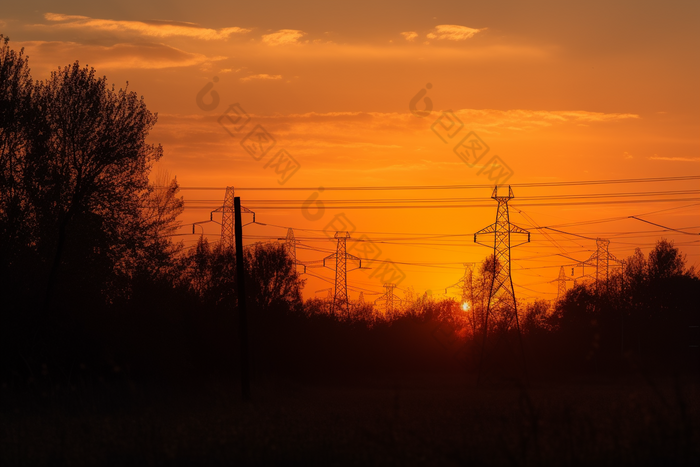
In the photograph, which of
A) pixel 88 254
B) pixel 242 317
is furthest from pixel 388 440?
pixel 88 254

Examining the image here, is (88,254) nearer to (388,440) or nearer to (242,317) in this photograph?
(242,317)

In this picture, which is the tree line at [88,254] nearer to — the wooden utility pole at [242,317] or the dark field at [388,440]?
the wooden utility pole at [242,317]

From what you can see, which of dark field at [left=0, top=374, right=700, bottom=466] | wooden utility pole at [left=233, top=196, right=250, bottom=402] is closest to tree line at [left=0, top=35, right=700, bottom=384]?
wooden utility pole at [left=233, top=196, right=250, bottom=402]

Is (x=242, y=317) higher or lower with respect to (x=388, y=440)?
higher

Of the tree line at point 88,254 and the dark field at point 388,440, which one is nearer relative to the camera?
the dark field at point 388,440

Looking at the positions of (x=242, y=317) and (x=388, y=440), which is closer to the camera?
(x=388, y=440)

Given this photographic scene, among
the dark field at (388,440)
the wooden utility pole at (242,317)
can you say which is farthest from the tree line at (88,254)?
the dark field at (388,440)

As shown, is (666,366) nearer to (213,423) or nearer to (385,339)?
(385,339)

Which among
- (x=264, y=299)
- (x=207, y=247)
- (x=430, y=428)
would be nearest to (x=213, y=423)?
(x=430, y=428)

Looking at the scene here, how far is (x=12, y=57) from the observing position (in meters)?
32.7

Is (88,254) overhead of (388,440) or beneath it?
overhead

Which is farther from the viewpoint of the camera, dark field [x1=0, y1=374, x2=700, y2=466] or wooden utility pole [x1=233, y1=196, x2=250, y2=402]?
wooden utility pole [x1=233, y1=196, x2=250, y2=402]

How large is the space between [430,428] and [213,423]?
525cm

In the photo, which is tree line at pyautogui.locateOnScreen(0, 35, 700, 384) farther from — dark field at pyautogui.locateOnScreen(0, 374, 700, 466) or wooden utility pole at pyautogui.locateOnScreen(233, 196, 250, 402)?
dark field at pyautogui.locateOnScreen(0, 374, 700, 466)
